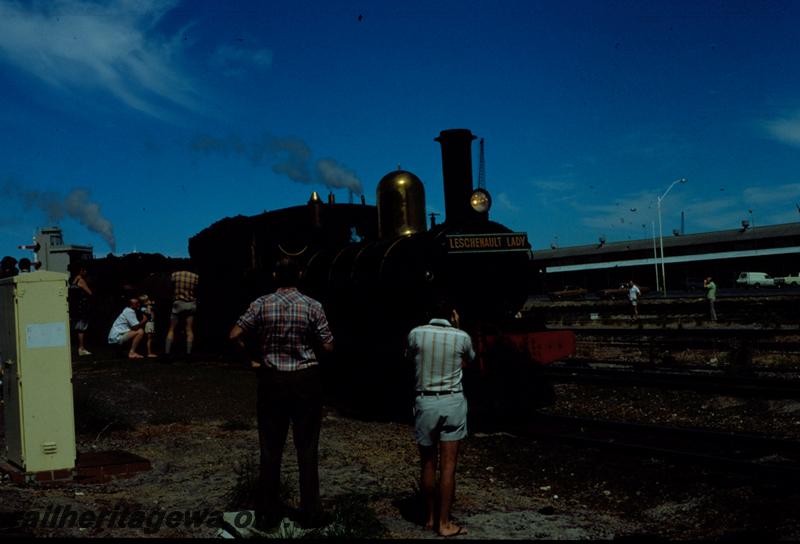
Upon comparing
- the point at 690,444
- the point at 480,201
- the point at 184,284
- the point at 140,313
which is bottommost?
the point at 690,444

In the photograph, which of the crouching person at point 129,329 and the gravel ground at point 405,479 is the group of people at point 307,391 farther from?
the crouching person at point 129,329

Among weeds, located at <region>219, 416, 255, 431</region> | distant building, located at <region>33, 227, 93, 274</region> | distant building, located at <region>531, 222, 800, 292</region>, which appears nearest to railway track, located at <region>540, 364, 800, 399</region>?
weeds, located at <region>219, 416, 255, 431</region>

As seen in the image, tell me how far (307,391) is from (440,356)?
96 cm

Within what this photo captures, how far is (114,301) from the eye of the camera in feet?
66.4

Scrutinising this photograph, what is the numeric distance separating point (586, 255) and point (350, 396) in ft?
207

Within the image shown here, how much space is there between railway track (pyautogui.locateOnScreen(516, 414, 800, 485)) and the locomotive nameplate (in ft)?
7.59

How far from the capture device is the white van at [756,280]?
176 ft

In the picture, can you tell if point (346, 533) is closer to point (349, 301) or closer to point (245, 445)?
point (245, 445)

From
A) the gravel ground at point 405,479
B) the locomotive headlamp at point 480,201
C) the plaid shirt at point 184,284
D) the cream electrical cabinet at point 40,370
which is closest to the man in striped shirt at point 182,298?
the plaid shirt at point 184,284

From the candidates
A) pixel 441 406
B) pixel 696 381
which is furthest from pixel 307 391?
pixel 696 381

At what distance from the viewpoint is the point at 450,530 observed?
5211mm

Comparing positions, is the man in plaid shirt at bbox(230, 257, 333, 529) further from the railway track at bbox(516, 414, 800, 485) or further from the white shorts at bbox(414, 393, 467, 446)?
the railway track at bbox(516, 414, 800, 485)

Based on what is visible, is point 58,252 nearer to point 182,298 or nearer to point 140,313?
point 140,313

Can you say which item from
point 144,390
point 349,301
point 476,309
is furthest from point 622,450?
point 144,390
